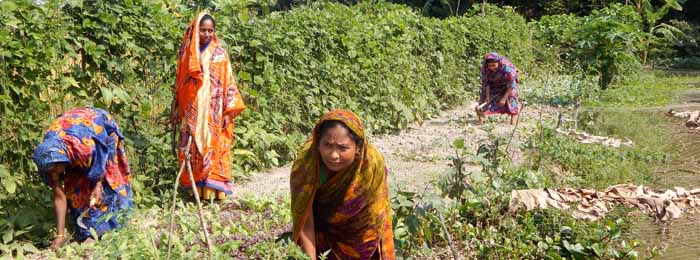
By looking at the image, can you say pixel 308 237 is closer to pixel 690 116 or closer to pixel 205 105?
pixel 205 105

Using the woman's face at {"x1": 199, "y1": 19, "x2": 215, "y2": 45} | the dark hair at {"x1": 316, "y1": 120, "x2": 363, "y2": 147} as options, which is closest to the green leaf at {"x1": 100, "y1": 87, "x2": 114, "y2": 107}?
the woman's face at {"x1": 199, "y1": 19, "x2": 215, "y2": 45}

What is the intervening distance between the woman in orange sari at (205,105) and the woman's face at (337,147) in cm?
217

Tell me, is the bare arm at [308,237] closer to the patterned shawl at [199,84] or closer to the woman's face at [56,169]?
the woman's face at [56,169]

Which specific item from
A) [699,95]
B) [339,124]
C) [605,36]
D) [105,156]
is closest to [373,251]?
[339,124]

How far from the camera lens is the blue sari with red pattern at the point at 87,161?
11.8ft

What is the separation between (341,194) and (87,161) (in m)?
1.81

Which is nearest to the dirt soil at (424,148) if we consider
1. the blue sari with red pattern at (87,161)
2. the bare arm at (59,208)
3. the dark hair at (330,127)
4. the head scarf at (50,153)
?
the dark hair at (330,127)

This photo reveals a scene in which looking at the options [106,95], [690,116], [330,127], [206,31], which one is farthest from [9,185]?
[690,116]

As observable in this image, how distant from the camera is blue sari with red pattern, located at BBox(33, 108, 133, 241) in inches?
141

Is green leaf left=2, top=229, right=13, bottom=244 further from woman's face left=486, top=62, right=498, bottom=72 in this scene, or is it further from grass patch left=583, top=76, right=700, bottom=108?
grass patch left=583, top=76, right=700, bottom=108

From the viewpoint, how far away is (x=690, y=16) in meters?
24.0

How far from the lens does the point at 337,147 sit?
2.61 meters

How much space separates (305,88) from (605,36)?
7162 mm

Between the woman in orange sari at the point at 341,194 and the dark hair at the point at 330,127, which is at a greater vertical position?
the dark hair at the point at 330,127
